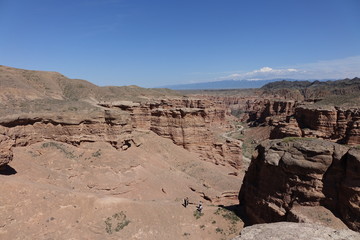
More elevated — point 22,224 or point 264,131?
point 22,224

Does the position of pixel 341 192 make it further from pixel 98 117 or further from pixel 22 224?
pixel 98 117

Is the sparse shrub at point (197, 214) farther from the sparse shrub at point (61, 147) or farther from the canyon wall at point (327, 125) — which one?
the canyon wall at point (327, 125)

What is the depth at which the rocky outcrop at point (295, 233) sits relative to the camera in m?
7.98

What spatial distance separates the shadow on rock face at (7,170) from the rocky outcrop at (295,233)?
1899 cm

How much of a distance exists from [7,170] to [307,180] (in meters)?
21.9

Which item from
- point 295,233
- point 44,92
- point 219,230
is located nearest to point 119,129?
point 219,230

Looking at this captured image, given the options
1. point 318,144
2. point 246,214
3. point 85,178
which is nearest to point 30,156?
point 85,178

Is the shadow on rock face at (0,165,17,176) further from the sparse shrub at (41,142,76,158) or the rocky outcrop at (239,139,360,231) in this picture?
the rocky outcrop at (239,139,360,231)

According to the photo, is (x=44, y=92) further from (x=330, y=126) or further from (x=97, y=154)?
(x=330, y=126)

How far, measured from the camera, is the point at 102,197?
64.2ft

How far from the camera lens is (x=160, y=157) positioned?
35312 mm

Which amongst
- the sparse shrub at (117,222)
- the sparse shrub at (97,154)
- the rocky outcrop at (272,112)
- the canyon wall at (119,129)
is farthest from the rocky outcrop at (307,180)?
the rocky outcrop at (272,112)

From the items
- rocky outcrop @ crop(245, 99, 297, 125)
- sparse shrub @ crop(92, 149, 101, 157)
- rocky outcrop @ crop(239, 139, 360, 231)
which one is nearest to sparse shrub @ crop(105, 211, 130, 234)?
rocky outcrop @ crop(239, 139, 360, 231)

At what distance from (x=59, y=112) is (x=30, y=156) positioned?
6.63m
